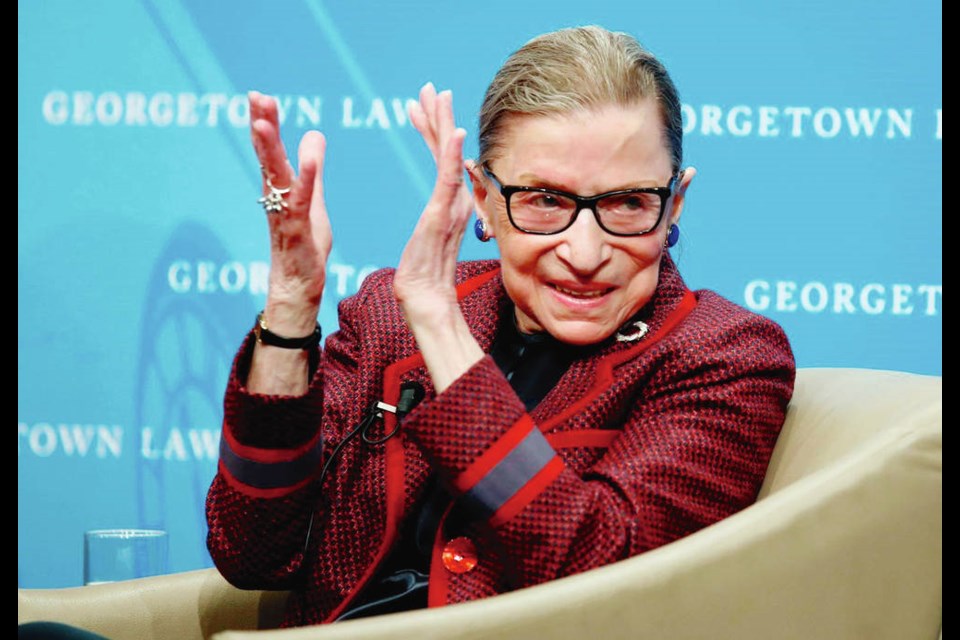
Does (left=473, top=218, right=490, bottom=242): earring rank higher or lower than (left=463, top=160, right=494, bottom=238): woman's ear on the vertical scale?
lower

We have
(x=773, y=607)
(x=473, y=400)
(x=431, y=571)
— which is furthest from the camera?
(x=431, y=571)

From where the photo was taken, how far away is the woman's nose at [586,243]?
1355 mm

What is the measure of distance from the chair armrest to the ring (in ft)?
1.79

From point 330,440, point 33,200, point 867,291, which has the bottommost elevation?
point 330,440

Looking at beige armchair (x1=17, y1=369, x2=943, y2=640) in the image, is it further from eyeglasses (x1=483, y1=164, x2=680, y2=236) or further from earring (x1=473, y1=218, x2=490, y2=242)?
earring (x1=473, y1=218, x2=490, y2=242)

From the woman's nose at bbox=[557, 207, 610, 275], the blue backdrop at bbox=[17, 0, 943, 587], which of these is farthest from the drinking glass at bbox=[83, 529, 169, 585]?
the woman's nose at bbox=[557, 207, 610, 275]

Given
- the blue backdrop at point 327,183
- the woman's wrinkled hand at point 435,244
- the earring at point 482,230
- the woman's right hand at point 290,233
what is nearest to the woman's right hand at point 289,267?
the woman's right hand at point 290,233

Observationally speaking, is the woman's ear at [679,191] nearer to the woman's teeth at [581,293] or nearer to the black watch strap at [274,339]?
the woman's teeth at [581,293]

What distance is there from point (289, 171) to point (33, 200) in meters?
1.40

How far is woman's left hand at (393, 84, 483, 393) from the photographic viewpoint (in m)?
1.24

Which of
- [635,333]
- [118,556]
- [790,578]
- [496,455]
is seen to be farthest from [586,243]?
[118,556]

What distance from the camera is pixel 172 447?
2.41 meters
